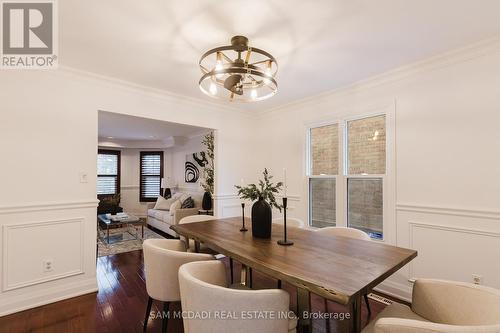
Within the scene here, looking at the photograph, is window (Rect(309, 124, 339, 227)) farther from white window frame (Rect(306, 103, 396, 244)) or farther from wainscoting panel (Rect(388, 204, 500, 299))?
wainscoting panel (Rect(388, 204, 500, 299))

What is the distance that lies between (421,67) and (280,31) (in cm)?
164

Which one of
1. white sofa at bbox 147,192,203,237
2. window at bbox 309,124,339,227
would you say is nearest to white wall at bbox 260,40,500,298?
window at bbox 309,124,339,227

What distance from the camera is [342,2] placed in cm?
164

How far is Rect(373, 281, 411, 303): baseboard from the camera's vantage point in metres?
2.59

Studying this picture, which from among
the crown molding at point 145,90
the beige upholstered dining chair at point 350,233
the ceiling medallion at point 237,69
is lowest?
the beige upholstered dining chair at point 350,233

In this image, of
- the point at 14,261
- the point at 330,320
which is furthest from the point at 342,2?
the point at 14,261

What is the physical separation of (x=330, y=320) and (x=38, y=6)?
340 centimetres

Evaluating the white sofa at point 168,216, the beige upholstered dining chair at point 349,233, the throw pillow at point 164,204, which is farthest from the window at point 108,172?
the beige upholstered dining chair at point 349,233

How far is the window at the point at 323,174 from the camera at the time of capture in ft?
11.3

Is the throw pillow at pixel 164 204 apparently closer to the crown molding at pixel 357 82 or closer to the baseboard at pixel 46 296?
the crown molding at pixel 357 82

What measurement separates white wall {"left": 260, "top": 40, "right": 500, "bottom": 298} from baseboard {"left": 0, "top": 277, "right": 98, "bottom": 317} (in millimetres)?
3353

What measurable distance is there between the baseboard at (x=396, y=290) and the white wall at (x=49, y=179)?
328 centimetres

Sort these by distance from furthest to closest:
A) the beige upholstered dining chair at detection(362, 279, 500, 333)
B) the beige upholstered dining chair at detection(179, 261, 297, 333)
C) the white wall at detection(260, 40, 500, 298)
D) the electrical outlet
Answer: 1. the electrical outlet
2. the white wall at detection(260, 40, 500, 298)
3. the beige upholstered dining chair at detection(179, 261, 297, 333)
4. the beige upholstered dining chair at detection(362, 279, 500, 333)

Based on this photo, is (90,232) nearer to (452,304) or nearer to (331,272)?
(331,272)
